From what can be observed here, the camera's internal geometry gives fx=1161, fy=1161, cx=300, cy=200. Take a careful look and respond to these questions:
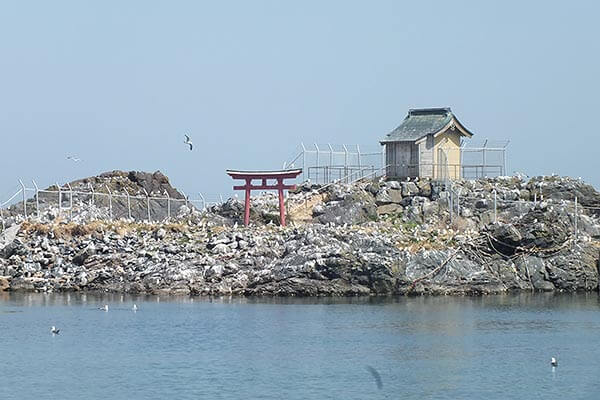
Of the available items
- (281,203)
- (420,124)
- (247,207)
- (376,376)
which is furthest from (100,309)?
(420,124)

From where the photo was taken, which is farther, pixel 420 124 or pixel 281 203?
pixel 420 124

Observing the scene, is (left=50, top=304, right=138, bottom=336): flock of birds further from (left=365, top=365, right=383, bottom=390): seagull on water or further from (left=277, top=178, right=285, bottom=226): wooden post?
(left=277, top=178, right=285, bottom=226): wooden post

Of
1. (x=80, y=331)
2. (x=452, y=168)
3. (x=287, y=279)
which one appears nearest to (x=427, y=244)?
(x=287, y=279)

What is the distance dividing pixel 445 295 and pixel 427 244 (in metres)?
3.38

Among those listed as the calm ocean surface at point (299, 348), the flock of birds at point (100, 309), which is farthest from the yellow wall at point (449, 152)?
the flock of birds at point (100, 309)

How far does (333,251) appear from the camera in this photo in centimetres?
5700

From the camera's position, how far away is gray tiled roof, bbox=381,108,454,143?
73.2 m

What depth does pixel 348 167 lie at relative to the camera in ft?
249

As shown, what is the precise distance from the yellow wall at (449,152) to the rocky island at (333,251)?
383cm

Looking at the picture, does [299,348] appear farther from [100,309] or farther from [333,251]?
[333,251]

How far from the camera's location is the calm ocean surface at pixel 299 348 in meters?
34.9

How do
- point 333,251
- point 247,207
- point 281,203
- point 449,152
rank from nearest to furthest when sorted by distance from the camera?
1. point 333,251
2. point 281,203
3. point 247,207
4. point 449,152

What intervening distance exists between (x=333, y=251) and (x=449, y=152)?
19547 millimetres

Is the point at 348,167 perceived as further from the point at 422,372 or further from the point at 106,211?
the point at 422,372
